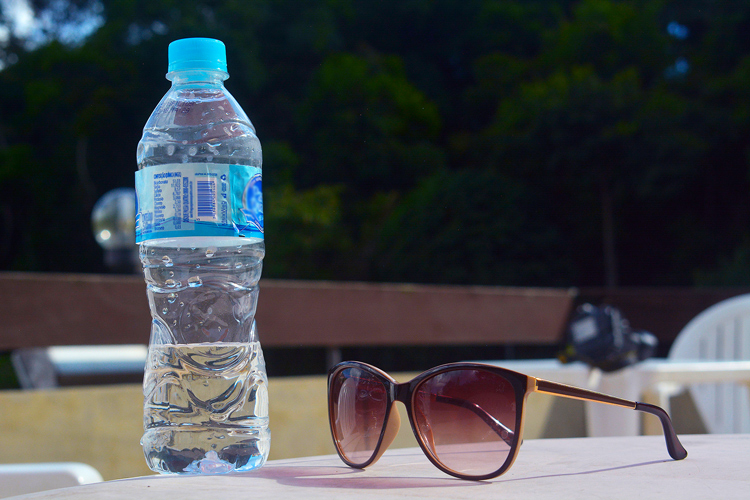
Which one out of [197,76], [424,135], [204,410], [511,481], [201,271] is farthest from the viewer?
[424,135]

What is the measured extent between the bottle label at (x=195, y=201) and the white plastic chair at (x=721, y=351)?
1641 millimetres

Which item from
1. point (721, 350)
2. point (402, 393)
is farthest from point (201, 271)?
point (721, 350)

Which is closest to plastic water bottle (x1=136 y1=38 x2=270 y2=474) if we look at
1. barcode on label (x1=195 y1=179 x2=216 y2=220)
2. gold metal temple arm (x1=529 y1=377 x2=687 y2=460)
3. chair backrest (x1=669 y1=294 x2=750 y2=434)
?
barcode on label (x1=195 y1=179 x2=216 y2=220)

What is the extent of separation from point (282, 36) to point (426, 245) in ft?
20.8

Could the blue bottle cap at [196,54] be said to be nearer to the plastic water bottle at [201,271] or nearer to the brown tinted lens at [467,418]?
the plastic water bottle at [201,271]

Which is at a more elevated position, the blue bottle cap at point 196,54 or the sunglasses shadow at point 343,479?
the blue bottle cap at point 196,54

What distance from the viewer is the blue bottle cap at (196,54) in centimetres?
76

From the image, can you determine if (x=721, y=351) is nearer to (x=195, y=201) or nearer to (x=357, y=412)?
(x=357, y=412)

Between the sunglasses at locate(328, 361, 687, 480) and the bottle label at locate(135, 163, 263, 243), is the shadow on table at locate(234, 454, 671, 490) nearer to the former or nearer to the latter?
the sunglasses at locate(328, 361, 687, 480)

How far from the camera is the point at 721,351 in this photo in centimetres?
202

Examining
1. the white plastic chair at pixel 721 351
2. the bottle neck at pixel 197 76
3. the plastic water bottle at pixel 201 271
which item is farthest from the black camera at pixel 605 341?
the bottle neck at pixel 197 76

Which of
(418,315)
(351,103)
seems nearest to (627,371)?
(418,315)

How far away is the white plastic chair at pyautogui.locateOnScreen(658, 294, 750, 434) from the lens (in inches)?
78.3

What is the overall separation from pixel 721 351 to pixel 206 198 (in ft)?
5.86
